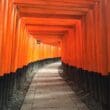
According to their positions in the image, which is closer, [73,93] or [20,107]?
[20,107]

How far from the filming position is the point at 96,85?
9.28 metres

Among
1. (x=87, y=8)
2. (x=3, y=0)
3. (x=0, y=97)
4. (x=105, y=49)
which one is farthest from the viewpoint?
(x=87, y=8)

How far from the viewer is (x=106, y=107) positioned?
26.2 feet

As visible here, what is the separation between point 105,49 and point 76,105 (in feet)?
7.10

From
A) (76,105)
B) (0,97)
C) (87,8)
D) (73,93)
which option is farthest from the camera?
(73,93)

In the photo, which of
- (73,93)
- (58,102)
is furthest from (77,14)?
(58,102)

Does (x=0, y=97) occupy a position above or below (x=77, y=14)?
below

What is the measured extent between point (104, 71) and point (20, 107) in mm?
2949

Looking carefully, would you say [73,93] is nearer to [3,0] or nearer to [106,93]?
[106,93]

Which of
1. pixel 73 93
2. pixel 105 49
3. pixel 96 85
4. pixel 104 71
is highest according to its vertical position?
pixel 105 49

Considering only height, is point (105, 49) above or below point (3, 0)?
below

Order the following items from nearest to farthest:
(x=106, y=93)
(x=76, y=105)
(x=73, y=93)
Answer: (x=106, y=93) < (x=76, y=105) < (x=73, y=93)

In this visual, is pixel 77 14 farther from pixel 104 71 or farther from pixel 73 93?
pixel 104 71

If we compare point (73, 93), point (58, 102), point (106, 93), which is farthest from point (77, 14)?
point (106, 93)
